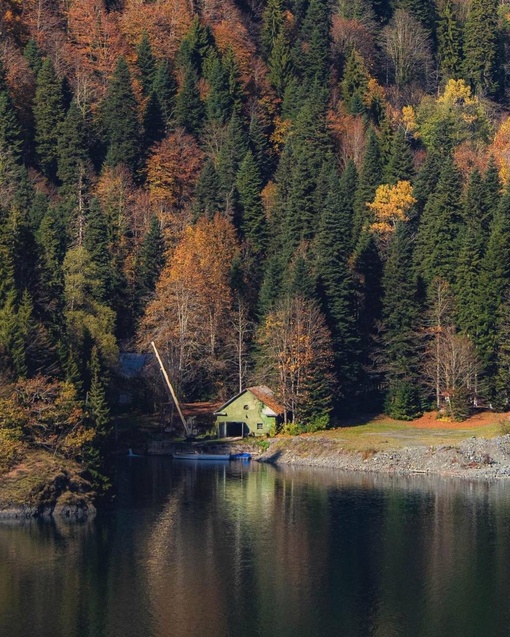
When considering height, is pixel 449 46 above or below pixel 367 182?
above

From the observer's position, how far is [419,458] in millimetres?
89438

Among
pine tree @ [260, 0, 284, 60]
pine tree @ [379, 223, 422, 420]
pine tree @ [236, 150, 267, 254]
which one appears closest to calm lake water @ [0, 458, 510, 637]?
pine tree @ [379, 223, 422, 420]

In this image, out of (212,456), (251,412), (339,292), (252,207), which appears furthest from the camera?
(252,207)

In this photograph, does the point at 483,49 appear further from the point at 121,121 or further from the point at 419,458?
the point at 419,458

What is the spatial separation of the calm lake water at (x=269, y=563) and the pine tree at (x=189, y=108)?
226 feet

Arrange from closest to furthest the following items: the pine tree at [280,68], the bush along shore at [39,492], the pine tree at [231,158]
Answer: the bush along shore at [39,492], the pine tree at [231,158], the pine tree at [280,68]

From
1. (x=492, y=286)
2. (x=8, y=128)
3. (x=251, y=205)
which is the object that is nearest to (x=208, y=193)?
(x=251, y=205)

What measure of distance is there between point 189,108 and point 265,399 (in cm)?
5540

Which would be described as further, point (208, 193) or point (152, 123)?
point (152, 123)

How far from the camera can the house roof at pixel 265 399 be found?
325 ft

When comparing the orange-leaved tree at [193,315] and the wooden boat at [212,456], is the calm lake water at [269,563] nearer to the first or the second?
the wooden boat at [212,456]

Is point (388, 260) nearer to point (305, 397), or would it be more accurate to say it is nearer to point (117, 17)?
point (305, 397)

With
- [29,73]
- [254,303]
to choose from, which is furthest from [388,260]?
[29,73]

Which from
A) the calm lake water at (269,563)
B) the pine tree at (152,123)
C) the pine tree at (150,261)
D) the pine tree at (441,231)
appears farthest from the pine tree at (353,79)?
the calm lake water at (269,563)
